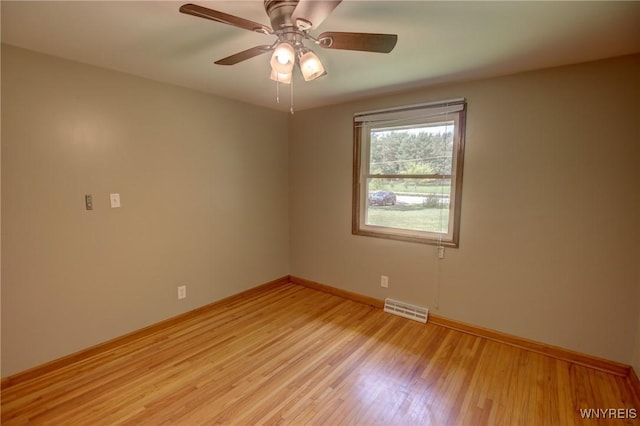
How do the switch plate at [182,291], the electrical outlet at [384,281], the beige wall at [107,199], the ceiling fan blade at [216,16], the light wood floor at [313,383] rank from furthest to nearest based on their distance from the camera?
the electrical outlet at [384,281]
the switch plate at [182,291]
the beige wall at [107,199]
the light wood floor at [313,383]
the ceiling fan blade at [216,16]

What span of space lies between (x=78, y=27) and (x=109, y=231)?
142cm

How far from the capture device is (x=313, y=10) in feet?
3.98

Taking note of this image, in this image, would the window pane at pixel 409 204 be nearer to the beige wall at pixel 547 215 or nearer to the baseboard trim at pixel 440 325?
the beige wall at pixel 547 215

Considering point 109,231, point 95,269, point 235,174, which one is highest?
point 235,174

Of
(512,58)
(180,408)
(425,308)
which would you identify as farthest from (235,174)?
(512,58)

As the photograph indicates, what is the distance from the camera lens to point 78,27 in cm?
171

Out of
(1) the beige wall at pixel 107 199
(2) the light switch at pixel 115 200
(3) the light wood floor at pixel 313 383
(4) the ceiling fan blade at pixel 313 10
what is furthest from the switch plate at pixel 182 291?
(4) the ceiling fan blade at pixel 313 10

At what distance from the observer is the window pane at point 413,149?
2.81 metres

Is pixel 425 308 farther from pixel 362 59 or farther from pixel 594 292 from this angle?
pixel 362 59

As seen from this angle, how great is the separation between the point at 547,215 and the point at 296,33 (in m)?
2.26

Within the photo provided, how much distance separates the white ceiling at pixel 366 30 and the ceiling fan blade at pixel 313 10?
0.29 meters

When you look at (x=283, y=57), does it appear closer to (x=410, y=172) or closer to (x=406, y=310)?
(x=410, y=172)

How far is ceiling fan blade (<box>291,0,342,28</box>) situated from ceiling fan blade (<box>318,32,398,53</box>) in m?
0.12

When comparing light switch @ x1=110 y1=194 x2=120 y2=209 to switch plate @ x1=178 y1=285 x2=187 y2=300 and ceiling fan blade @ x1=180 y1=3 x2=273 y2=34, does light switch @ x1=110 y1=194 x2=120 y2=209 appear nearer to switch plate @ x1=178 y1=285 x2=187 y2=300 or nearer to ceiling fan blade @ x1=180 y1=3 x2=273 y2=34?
switch plate @ x1=178 y1=285 x2=187 y2=300
